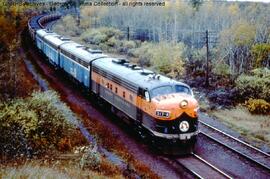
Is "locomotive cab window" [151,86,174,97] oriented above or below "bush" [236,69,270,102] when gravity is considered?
above

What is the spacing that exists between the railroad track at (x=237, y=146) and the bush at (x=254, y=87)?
7.00m

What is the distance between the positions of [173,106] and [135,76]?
3270 millimetres

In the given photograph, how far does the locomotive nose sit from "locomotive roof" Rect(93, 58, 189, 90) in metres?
0.80

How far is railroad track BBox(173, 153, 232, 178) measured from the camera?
16.2 metres

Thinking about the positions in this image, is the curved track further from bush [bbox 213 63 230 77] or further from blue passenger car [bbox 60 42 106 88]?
bush [bbox 213 63 230 77]

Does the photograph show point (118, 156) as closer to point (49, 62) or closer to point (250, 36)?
point (49, 62)

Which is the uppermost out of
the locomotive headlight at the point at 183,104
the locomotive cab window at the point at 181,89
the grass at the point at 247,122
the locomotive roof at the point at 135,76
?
the locomotive roof at the point at 135,76

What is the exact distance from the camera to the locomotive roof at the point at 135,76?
18.4 m

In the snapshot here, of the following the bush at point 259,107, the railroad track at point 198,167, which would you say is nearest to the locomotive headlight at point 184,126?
the railroad track at point 198,167

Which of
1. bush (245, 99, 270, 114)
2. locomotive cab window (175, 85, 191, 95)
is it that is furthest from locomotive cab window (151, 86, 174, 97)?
bush (245, 99, 270, 114)

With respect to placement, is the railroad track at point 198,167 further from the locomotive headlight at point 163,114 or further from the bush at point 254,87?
the bush at point 254,87

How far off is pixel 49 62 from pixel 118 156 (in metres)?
26.3

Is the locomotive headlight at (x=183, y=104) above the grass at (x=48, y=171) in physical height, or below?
above

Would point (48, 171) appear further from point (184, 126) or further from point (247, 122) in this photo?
point (247, 122)
